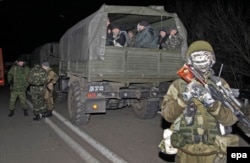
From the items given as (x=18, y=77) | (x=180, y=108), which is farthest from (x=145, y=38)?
(x=180, y=108)

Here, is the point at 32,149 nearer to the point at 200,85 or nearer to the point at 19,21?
the point at 200,85

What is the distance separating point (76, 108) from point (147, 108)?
190 centimetres

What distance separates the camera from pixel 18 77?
10.2 metres

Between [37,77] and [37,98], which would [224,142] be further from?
[37,98]

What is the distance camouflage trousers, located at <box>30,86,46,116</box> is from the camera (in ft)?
31.8

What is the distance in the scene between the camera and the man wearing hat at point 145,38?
8430 millimetres

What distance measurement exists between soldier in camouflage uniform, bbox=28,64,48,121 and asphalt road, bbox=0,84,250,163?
36 centimetres

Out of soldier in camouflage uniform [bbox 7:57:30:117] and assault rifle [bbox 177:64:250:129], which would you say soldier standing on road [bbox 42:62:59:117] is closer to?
soldier in camouflage uniform [bbox 7:57:30:117]

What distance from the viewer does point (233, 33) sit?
40.3ft

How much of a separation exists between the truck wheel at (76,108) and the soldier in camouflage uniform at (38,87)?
1218mm

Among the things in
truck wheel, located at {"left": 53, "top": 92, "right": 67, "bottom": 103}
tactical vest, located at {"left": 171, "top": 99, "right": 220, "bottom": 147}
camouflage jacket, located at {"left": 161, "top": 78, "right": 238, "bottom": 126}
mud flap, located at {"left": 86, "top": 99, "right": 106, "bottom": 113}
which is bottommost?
truck wheel, located at {"left": 53, "top": 92, "right": 67, "bottom": 103}

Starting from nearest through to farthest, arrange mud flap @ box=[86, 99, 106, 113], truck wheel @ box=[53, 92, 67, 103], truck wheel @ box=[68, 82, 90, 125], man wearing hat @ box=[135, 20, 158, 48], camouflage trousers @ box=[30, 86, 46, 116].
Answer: mud flap @ box=[86, 99, 106, 113] → truck wheel @ box=[68, 82, 90, 125] → man wearing hat @ box=[135, 20, 158, 48] → camouflage trousers @ box=[30, 86, 46, 116] → truck wheel @ box=[53, 92, 67, 103]

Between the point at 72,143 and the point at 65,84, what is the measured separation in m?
4.84

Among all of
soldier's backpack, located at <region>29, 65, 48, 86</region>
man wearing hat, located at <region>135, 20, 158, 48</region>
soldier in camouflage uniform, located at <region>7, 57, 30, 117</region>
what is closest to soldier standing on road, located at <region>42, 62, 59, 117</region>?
soldier's backpack, located at <region>29, 65, 48, 86</region>
